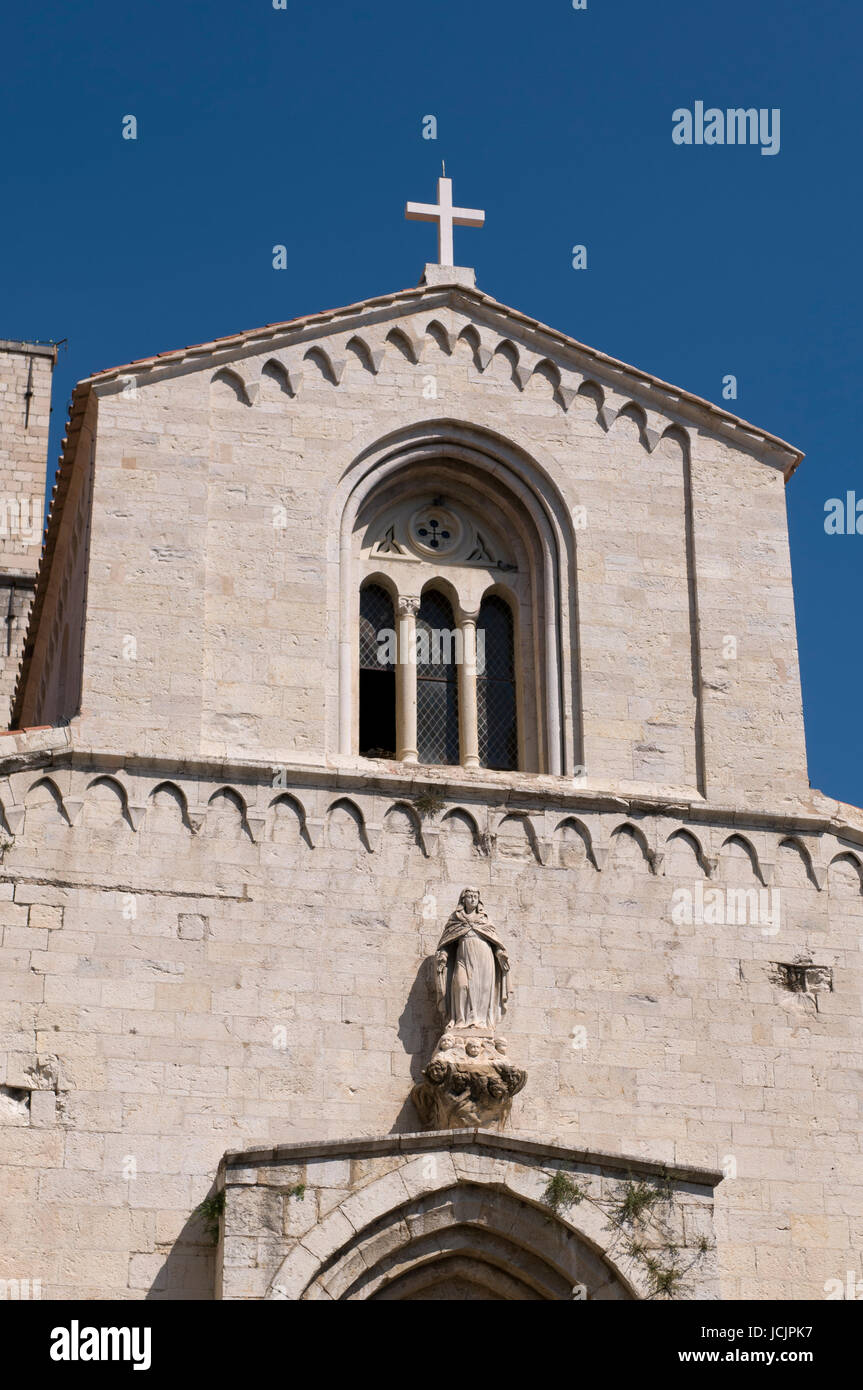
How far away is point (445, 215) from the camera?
67.1 ft

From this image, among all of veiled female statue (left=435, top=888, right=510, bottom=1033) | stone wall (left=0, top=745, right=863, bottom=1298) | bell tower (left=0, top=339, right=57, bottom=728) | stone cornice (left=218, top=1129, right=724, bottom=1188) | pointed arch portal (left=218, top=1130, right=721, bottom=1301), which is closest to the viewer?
pointed arch portal (left=218, top=1130, right=721, bottom=1301)

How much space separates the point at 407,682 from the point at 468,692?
1.57 feet

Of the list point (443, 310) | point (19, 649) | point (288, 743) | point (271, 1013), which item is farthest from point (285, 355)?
point (19, 649)

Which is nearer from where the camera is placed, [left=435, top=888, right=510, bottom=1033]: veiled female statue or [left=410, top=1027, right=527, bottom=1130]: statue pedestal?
[left=410, top=1027, right=527, bottom=1130]: statue pedestal

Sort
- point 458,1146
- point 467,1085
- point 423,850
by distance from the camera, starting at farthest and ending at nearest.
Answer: point 423,850
point 467,1085
point 458,1146

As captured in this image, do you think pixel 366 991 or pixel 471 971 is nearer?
pixel 471 971

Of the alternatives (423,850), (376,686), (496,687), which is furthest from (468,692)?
(423,850)

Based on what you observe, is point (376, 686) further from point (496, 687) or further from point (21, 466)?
point (21, 466)

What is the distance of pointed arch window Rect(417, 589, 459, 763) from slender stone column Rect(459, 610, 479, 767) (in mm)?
86

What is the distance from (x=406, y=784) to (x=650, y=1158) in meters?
3.19

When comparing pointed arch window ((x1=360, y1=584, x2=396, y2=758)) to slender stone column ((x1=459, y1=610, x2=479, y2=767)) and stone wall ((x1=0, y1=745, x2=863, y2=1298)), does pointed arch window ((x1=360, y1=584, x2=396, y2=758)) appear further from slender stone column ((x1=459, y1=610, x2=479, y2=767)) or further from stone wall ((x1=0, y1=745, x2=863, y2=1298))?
stone wall ((x1=0, y1=745, x2=863, y2=1298))

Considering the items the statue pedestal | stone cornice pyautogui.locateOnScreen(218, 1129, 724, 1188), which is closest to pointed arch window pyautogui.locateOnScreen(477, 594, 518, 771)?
the statue pedestal

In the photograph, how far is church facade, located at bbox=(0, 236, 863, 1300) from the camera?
51.0 ft
